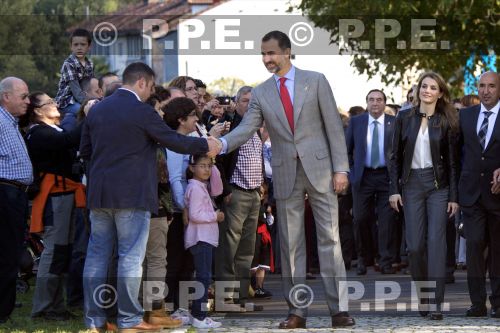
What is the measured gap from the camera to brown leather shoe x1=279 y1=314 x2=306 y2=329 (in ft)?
34.4

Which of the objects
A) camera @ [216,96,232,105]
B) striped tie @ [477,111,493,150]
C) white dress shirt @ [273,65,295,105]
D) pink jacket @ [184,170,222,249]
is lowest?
pink jacket @ [184,170,222,249]

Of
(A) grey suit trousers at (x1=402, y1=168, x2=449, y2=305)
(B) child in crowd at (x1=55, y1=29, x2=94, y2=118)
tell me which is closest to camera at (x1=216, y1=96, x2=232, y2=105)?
(B) child in crowd at (x1=55, y1=29, x2=94, y2=118)

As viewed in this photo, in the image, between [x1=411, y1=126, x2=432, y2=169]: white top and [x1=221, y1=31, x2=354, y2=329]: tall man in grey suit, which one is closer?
[x1=221, y1=31, x2=354, y2=329]: tall man in grey suit

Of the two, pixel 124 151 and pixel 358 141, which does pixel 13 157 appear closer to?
pixel 124 151

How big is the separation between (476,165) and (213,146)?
2766 mm

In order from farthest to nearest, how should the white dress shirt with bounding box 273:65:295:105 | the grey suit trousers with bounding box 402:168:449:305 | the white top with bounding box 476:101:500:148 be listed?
the white top with bounding box 476:101:500:148 < the grey suit trousers with bounding box 402:168:449:305 < the white dress shirt with bounding box 273:65:295:105

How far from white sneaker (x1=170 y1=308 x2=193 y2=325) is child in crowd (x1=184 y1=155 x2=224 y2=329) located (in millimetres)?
157

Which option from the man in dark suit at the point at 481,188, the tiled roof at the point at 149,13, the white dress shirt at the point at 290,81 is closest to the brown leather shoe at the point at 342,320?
the man in dark suit at the point at 481,188

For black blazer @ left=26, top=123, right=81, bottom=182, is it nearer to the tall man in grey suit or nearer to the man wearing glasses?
the man wearing glasses

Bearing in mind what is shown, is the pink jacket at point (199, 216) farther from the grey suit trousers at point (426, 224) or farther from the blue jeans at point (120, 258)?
the grey suit trousers at point (426, 224)

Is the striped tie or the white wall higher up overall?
the white wall

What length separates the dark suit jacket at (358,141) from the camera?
56.1 ft

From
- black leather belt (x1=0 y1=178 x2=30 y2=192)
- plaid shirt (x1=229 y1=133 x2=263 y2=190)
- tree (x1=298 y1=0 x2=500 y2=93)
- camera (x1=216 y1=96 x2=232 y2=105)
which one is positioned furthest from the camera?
tree (x1=298 y1=0 x2=500 y2=93)

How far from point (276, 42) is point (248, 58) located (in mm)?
70048
